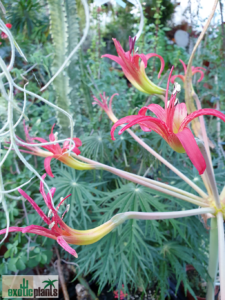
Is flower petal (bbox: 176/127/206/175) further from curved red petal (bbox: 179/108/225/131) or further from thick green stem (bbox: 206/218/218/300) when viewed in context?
thick green stem (bbox: 206/218/218/300)

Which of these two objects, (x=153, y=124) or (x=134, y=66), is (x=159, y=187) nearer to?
(x=153, y=124)

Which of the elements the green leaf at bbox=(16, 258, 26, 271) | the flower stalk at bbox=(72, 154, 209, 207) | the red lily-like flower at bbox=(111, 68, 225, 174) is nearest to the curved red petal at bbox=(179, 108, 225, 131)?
the red lily-like flower at bbox=(111, 68, 225, 174)

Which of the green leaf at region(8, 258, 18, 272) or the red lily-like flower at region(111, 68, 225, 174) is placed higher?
the red lily-like flower at region(111, 68, 225, 174)

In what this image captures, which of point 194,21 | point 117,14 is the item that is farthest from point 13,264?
point 117,14

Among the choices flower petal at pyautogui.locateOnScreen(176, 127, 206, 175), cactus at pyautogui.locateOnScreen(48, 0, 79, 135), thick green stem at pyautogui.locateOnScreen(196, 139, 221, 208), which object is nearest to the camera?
flower petal at pyautogui.locateOnScreen(176, 127, 206, 175)

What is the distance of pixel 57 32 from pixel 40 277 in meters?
1.06

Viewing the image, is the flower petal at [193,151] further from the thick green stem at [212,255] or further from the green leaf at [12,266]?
the green leaf at [12,266]

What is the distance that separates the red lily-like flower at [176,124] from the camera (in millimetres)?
315

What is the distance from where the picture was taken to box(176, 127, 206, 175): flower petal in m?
0.31

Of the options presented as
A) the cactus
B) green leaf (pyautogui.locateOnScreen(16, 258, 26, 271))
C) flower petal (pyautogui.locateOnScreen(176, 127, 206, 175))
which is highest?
the cactus

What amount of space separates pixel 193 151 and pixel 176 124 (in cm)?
9

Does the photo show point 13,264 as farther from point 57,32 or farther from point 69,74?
point 57,32

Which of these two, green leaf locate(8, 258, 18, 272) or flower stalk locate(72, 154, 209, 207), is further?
green leaf locate(8, 258, 18, 272)

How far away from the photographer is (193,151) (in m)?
0.32
